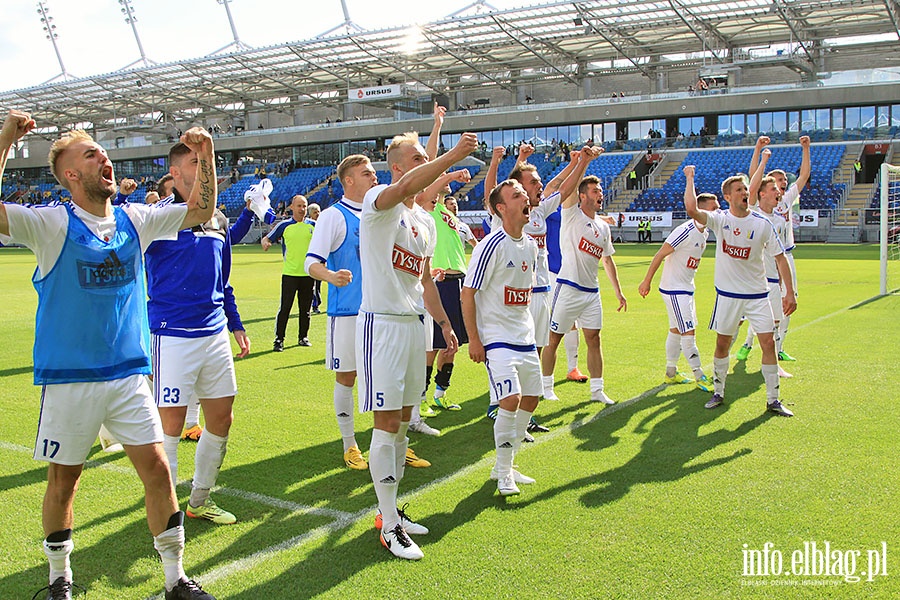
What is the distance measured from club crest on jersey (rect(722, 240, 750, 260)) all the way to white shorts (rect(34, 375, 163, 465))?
5.58 meters

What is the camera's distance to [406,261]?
4371 millimetres

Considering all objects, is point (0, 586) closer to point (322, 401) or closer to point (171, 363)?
point (171, 363)

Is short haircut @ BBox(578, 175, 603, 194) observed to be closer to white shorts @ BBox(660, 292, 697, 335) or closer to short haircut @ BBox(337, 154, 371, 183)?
white shorts @ BBox(660, 292, 697, 335)

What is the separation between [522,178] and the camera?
Answer: 5.82 metres

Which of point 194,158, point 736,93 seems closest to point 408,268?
point 194,158

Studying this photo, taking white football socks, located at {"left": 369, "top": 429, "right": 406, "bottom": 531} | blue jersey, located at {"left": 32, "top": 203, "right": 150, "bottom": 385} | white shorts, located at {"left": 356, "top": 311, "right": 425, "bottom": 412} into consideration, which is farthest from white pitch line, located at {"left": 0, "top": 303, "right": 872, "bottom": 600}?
blue jersey, located at {"left": 32, "top": 203, "right": 150, "bottom": 385}

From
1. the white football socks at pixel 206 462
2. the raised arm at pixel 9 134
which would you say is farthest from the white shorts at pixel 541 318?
the raised arm at pixel 9 134

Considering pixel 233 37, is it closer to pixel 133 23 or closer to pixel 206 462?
pixel 133 23

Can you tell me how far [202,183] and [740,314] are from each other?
5.26 m

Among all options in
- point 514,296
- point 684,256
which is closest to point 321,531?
point 514,296

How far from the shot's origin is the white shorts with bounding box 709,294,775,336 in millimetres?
6992

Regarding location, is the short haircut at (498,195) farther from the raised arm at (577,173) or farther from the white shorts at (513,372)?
the raised arm at (577,173)

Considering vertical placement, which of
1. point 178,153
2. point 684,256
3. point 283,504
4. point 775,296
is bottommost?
point 283,504

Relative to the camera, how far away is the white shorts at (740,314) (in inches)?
275
